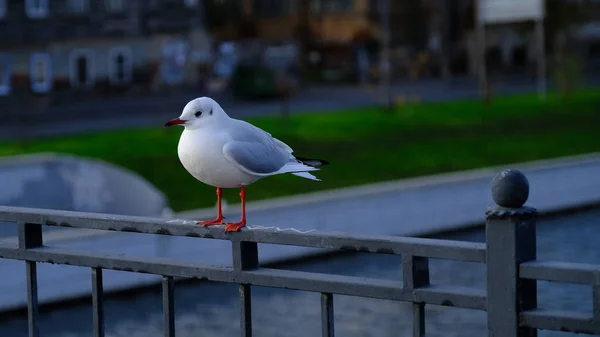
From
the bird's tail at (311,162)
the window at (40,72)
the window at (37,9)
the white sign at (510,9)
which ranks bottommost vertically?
the window at (40,72)

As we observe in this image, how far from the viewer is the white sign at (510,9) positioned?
35.2 meters

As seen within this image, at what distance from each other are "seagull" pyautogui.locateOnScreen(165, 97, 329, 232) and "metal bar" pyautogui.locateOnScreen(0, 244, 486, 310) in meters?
0.18

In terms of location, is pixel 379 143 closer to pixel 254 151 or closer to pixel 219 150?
pixel 254 151

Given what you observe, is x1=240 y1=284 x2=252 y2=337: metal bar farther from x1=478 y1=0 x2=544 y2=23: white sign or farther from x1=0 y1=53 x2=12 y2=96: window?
x1=0 y1=53 x2=12 y2=96: window

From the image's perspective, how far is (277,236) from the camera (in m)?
3.97

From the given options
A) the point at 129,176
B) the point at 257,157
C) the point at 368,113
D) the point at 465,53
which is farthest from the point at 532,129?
the point at 465,53

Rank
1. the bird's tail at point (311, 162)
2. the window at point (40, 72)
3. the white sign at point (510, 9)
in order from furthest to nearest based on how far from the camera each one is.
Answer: the window at point (40, 72)
the white sign at point (510, 9)
the bird's tail at point (311, 162)

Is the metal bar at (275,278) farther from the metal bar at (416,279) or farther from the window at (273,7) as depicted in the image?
the window at (273,7)

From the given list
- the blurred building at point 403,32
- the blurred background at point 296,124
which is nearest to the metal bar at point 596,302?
the blurred background at point 296,124

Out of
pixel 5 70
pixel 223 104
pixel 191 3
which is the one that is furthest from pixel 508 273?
pixel 191 3

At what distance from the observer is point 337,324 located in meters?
15.2

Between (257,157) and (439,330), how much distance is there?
10.5m

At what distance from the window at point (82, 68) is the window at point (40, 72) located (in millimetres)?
808

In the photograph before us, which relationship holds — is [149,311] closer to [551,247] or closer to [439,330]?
[439,330]
